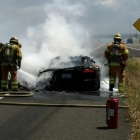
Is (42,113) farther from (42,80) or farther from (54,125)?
(42,80)

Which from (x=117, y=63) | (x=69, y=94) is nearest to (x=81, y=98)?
(x=69, y=94)

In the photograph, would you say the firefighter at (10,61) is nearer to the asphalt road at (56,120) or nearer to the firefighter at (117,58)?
the asphalt road at (56,120)

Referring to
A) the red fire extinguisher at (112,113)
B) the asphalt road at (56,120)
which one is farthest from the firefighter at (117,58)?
the red fire extinguisher at (112,113)

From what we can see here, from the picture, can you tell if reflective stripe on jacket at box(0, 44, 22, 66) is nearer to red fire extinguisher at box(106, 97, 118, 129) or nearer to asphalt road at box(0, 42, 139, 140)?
asphalt road at box(0, 42, 139, 140)

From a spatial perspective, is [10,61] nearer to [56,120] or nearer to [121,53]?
[121,53]

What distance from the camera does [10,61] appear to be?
15.8m

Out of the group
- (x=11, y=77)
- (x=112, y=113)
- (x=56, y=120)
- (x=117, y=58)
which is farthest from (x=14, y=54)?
(x=112, y=113)

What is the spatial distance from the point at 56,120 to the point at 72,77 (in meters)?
5.84

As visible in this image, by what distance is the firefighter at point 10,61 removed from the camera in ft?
51.4

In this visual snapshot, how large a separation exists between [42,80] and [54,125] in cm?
703

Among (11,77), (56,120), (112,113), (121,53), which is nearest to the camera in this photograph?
(112,113)

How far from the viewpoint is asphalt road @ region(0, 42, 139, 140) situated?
840 centimetres

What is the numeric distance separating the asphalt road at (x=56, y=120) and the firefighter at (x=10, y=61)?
74.2 inches

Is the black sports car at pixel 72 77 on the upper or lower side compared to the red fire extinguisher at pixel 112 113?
upper
